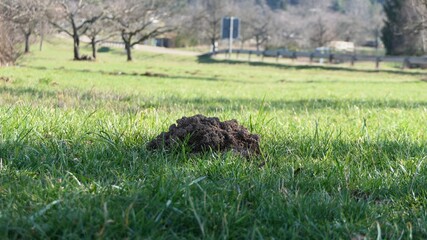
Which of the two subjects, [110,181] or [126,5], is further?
[126,5]

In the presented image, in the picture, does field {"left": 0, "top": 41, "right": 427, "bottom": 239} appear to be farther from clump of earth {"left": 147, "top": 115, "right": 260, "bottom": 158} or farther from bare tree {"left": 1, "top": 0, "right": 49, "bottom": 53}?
bare tree {"left": 1, "top": 0, "right": 49, "bottom": 53}

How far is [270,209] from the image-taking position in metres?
2.16

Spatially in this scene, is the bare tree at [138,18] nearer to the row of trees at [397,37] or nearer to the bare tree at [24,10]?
the bare tree at [24,10]

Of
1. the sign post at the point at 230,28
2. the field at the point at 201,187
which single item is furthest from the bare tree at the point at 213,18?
the field at the point at 201,187

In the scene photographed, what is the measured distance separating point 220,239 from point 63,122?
8.85ft

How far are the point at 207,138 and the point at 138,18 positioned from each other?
45018 mm

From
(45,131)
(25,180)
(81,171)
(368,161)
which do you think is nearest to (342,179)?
(368,161)

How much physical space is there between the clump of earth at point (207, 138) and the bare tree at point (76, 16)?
36.3 metres

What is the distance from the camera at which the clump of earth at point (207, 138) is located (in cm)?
329

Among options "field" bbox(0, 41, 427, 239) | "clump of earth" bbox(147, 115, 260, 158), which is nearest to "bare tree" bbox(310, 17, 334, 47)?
"field" bbox(0, 41, 427, 239)

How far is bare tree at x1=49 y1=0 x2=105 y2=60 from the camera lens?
1523 inches

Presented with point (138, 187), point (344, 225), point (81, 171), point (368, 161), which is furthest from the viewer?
point (368, 161)

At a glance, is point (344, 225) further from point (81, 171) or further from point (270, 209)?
point (81, 171)

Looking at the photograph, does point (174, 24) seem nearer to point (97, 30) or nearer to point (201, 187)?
point (97, 30)
